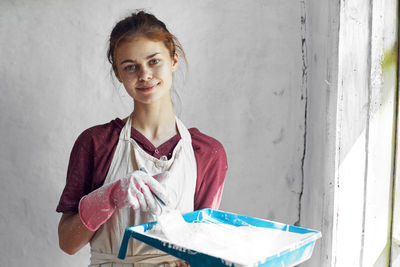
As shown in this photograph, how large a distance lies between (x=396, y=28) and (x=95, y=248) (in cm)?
124

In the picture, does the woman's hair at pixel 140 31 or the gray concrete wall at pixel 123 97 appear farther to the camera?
the gray concrete wall at pixel 123 97

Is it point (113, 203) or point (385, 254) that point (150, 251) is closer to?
point (113, 203)

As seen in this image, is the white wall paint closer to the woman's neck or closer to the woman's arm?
the woman's neck

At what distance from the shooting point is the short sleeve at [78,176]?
1334 millimetres

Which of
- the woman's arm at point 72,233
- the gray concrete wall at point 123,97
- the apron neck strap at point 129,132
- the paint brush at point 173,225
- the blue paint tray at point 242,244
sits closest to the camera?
the blue paint tray at point 242,244

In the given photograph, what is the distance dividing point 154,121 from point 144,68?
0.19 metres

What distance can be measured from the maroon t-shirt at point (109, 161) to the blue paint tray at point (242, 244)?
163mm

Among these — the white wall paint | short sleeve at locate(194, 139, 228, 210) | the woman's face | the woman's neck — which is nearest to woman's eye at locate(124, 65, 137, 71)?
the woman's face

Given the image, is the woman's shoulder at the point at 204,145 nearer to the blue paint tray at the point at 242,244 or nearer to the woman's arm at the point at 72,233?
the blue paint tray at the point at 242,244

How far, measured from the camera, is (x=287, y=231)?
1163mm

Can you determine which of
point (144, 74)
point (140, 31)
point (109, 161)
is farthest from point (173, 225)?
point (140, 31)

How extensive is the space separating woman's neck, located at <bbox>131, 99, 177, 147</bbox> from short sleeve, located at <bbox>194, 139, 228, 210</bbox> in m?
0.14

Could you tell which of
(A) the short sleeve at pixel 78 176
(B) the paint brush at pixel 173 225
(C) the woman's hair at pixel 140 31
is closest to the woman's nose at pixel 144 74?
(C) the woman's hair at pixel 140 31

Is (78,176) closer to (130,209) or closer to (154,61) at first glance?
(130,209)
